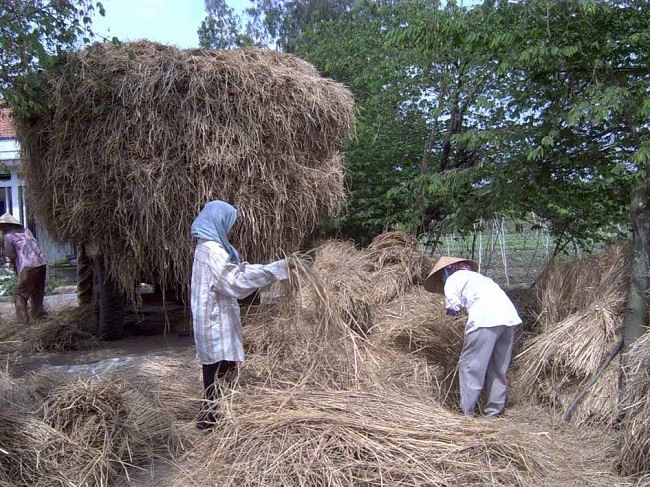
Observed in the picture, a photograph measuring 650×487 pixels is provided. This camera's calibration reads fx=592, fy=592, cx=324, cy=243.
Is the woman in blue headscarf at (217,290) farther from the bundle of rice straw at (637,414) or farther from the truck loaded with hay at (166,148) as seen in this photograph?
the bundle of rice straw at (637,414)

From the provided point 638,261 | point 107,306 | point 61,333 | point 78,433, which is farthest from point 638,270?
point 61,333

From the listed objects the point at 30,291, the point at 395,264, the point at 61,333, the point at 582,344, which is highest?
the point at 395,264

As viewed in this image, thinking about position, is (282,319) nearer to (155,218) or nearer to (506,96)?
(155,218)

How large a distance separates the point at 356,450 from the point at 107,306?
Answer: 436 centimetres

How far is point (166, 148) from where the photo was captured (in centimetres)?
556

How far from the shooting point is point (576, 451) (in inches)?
156

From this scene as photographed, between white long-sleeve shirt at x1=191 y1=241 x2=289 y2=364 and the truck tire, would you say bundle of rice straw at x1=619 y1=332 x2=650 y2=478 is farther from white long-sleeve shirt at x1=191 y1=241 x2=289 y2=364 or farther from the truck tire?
the truck tire

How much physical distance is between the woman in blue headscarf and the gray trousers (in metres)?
1.57

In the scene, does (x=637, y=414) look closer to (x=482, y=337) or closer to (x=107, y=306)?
(x=482, y=337)

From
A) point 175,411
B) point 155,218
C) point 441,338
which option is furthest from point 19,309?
point 441,338

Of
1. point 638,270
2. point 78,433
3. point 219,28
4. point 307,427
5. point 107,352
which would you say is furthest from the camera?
point 219,28

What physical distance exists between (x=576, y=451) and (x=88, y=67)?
17.3 feet

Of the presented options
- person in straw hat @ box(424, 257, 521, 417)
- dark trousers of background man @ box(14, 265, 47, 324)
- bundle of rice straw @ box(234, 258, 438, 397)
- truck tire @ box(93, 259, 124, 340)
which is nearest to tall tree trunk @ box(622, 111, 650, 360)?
person in straw hat @ box(424, 257, 521, 417)

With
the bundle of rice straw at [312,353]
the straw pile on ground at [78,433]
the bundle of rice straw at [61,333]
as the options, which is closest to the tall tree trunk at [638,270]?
the bundle of rice straw at [312,353]
